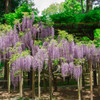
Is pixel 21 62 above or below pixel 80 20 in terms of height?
below

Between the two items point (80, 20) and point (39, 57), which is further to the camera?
point (80, 20)

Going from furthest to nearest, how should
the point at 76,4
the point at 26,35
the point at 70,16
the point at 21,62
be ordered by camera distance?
the point at 76,4, the point at 70,16, the point at 26,35, the point at 21,62

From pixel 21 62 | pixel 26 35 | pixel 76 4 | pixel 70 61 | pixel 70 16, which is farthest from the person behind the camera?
pixel 76 4

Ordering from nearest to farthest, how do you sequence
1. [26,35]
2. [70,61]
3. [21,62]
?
1. [21,62]
2. [70,61]
3. [26,35]

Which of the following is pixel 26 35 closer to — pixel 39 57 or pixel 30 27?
pixel 30 27

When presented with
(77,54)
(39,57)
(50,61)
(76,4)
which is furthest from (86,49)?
(76,4)

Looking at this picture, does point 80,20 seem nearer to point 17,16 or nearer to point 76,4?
point 17,16

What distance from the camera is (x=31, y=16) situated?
9211 millimetres

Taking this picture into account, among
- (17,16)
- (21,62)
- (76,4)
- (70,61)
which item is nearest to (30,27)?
(17,16)

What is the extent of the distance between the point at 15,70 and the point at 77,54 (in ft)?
12.0

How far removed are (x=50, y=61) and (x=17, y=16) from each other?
434 centimetres

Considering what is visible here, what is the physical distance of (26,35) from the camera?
8.92 metres

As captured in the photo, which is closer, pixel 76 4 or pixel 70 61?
pixel 70 61

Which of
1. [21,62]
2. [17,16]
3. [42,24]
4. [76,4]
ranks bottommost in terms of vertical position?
[21,62]
